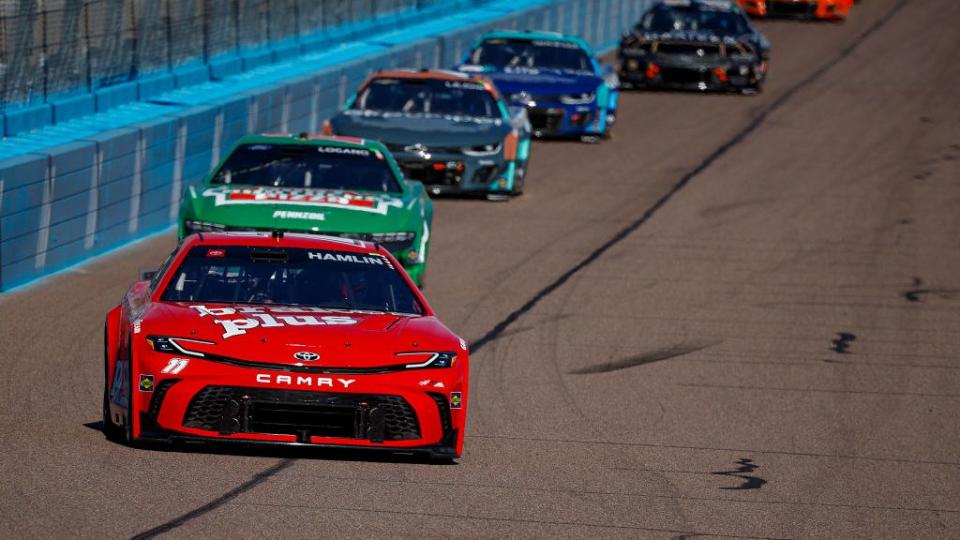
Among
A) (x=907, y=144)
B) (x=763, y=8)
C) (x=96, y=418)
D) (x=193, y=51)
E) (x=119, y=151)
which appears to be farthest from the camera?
(x=763, y=8)

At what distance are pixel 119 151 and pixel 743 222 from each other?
6.61 metres

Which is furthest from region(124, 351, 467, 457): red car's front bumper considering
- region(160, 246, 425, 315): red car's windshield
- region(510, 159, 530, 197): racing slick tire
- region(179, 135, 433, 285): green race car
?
region(510, 159, 530, 197): racing slick tire

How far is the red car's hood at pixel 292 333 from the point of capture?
9.12 meters

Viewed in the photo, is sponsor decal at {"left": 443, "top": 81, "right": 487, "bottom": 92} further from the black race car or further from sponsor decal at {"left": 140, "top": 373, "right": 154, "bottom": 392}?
sponsor decal at {"left": 140, "top": 373, "right": 154, "bottom": 392}

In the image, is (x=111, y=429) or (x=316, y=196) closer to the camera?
(x=111, y=429)

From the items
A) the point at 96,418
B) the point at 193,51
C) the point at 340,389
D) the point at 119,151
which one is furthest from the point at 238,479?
the point at 193,51

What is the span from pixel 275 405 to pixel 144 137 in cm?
882

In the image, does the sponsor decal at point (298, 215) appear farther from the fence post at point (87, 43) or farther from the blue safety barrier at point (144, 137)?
the fence post at point (87, 43)

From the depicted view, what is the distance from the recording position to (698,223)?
19.8m

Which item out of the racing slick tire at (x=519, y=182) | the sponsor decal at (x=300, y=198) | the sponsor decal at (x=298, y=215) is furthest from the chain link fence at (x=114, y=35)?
the sponsor decal at (x=298, y=215)

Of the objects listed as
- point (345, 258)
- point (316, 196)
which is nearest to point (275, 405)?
point (345, 258)

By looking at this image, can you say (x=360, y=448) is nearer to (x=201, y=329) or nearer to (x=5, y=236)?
(x=201, y=329)

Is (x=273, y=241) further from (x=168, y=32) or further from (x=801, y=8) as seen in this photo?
(x=801, y=8)

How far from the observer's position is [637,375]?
491 inches
